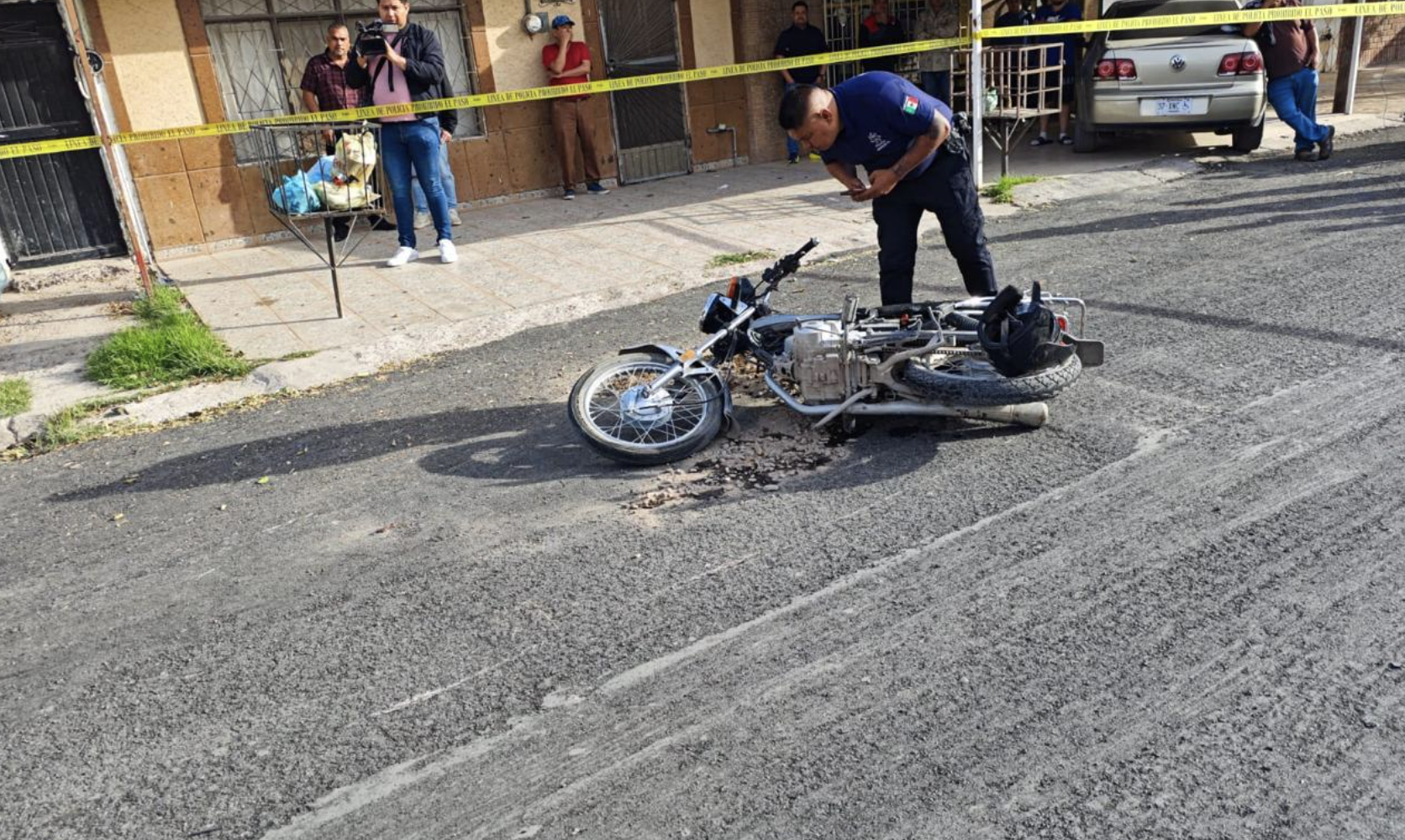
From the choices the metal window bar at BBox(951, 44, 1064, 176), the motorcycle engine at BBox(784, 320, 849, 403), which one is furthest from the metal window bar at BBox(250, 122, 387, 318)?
the metal window bar at BBox(951, 44, 1064, 176)

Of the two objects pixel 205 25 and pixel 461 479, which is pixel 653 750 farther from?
pixel 205 25

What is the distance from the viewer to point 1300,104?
38.1ft

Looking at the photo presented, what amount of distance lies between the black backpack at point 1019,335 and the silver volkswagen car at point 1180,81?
27.1 feet

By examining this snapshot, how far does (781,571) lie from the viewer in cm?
398

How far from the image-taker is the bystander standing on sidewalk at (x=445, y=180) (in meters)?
9.12

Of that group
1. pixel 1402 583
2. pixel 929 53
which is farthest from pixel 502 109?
pixel 1402 583

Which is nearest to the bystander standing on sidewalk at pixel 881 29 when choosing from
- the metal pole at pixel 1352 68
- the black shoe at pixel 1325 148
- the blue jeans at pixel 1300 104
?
the blue jeans at pixel 1300 104

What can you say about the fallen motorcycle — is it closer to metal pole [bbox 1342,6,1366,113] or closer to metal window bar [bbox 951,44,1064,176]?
A: metal window bar [bbox 951,44,1064,176]

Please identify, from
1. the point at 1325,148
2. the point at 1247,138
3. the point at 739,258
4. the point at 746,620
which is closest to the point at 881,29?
the point at 1247,138

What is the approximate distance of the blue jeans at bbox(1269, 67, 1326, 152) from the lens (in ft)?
37.3

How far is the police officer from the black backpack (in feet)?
2.89

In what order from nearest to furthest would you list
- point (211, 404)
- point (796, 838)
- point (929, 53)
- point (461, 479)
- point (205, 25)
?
point (796, 838) < point (461, 479) < point (211, 404) < point (205, 25) < point (929, 53)

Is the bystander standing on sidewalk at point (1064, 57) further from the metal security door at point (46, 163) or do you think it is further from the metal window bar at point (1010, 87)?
the metal security door at point (46, 163)

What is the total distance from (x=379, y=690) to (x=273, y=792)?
0.50 metres
